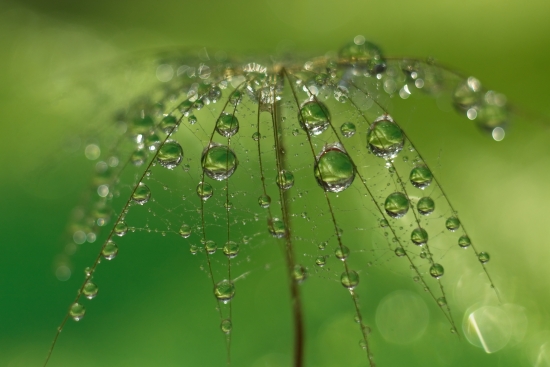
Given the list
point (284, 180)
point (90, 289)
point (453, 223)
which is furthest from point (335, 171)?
point (90, 289)

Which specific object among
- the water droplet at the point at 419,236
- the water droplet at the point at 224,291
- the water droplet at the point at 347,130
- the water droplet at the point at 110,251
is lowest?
the water droplet at the point at 224,291

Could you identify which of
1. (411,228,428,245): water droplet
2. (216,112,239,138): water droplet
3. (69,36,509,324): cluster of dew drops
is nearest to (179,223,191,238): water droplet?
(69,36,509,324): cluster of dew drops

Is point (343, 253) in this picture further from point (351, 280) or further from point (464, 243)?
point (464, 243)

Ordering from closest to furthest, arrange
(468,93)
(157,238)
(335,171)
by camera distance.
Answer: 1. (335,171)
2. (468,93)
3. (157,238)

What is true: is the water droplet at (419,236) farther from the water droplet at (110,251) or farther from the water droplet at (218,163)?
the water droplet at (110,251)

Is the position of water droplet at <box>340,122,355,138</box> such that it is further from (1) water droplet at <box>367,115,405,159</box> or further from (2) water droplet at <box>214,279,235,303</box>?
(2) water droplet at <box>214,279,235,303</box>

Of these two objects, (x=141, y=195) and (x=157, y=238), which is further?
(x=157, y=238)

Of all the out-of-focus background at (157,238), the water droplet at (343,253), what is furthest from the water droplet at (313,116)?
the out-of-focus background at (157,238)
